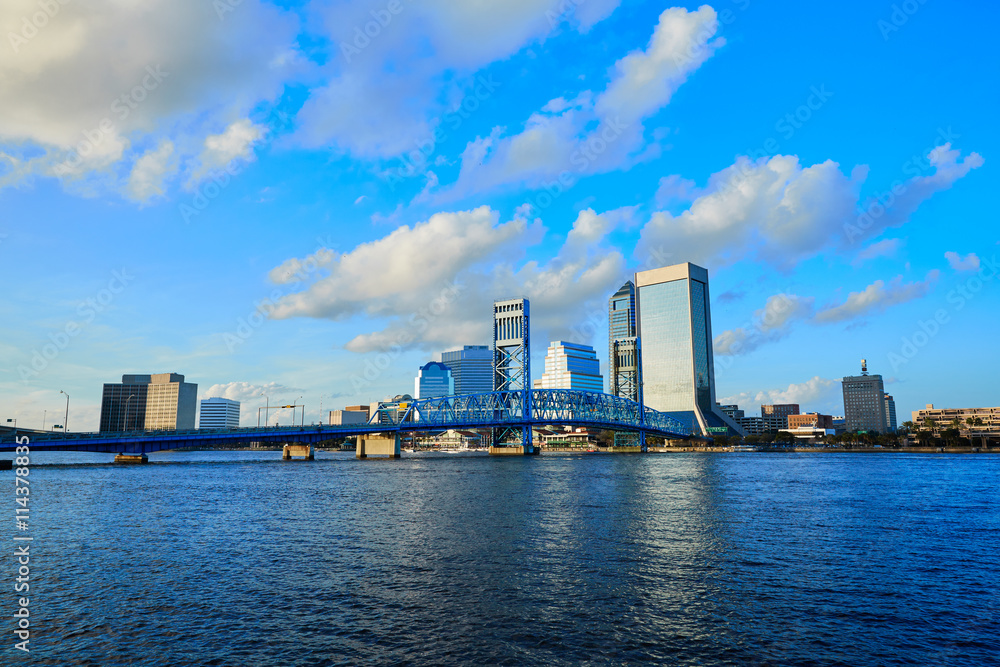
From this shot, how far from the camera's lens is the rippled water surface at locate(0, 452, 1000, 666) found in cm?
1788

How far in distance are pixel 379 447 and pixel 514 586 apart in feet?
542

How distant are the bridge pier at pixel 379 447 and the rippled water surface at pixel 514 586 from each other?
422 ft

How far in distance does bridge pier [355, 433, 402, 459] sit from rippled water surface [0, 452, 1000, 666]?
12875 centimetres

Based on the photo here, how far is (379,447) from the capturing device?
18350 centimetres

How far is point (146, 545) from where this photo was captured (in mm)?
33125

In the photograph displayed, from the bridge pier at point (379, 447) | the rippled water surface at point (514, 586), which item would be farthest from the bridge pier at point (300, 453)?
the rippled water surface at point (514, 586)

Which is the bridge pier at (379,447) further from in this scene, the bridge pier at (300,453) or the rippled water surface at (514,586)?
the rippled water surface at (514,586)

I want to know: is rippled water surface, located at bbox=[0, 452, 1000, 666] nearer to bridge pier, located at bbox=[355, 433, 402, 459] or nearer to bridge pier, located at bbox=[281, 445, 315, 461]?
bridge pier, located at bbox=[281, 445, 315, 461]

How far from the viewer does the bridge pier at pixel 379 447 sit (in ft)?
579

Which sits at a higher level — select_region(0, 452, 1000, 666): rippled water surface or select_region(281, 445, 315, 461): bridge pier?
select_region(0, 452, 1000, 666): rippled water surface

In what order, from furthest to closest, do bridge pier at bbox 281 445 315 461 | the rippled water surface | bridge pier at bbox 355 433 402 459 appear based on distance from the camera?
bridge pier at bbox 355 433 402 459 < bridge pier at bbox 281 445 315 461 < the rippled water surface

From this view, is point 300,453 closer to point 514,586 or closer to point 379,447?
point 379,447

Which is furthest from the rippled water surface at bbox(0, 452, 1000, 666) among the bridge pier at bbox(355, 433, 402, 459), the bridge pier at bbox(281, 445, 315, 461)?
the bridge pier at bbox(355, 433, 402, 459)

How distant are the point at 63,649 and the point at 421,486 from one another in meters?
56.4
